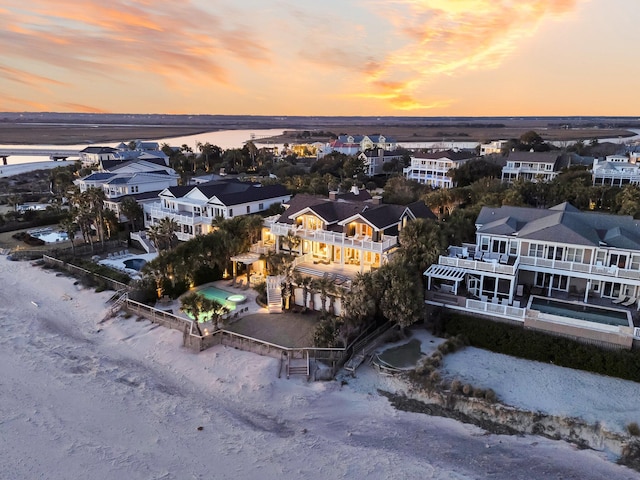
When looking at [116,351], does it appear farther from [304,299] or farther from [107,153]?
[107,153]

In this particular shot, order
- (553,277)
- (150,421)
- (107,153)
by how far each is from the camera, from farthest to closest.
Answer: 1. (107,153)
2. (553,277)
3. (150,421)

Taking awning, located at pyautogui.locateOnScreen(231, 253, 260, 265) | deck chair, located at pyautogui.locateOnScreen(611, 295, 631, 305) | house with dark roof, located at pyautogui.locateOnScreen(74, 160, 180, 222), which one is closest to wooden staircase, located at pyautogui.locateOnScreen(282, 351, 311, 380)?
awning, located at pyautogui.locateOnScreen(231, 253, 260, 265)

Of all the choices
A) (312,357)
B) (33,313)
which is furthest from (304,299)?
(33,313)

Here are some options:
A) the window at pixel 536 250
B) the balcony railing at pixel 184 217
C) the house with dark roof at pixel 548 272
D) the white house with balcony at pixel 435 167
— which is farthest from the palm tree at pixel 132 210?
the white house with balcony at pixel 435 167

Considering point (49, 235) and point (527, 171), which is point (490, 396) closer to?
point (49, 235)

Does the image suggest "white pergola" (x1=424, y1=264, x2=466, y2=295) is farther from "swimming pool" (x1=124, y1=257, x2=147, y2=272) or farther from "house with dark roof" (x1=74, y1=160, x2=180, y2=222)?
"house with dark roof" (x1=74, y1=160, x2=180, y2=222)
